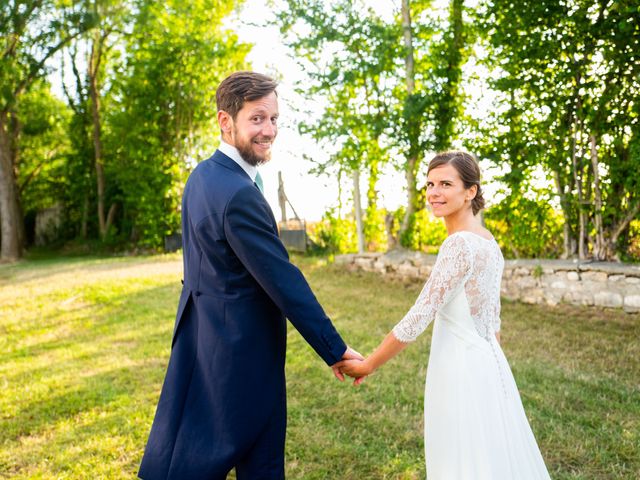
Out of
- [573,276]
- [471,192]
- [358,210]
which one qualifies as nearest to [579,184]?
[573,276]

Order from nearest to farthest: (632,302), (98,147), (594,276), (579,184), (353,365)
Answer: (353,365) < (632,302) < (594,276) < (579,184) < (98,147)

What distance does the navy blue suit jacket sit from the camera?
7.13 feet

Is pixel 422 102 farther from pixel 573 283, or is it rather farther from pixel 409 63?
pixel 573 283

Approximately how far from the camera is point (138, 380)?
220 inches

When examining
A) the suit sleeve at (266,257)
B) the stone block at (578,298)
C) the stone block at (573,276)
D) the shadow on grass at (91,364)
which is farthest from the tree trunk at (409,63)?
the suit sleeve at (266,257)

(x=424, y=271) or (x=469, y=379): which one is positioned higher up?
(x=469, y=379)

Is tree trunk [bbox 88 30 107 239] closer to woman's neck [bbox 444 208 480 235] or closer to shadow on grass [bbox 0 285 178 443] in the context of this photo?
shadow on grass [bbox 0 285 178 443]

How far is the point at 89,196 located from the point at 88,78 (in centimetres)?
423

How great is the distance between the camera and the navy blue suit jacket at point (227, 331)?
2174mm

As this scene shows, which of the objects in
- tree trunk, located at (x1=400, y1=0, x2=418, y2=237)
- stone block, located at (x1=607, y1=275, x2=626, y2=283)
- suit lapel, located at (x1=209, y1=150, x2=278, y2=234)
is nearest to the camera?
suit lapel, located at (x1=209, y1=150, x2=278, y2=234)

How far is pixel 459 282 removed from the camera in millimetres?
2396

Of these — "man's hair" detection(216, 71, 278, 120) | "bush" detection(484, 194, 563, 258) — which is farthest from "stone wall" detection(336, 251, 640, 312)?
"man's hair" detection(216, 71, 278, 120)

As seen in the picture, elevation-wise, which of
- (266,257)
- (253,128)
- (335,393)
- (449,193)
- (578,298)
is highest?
(253,128)

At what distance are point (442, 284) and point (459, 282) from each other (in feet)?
0.25
